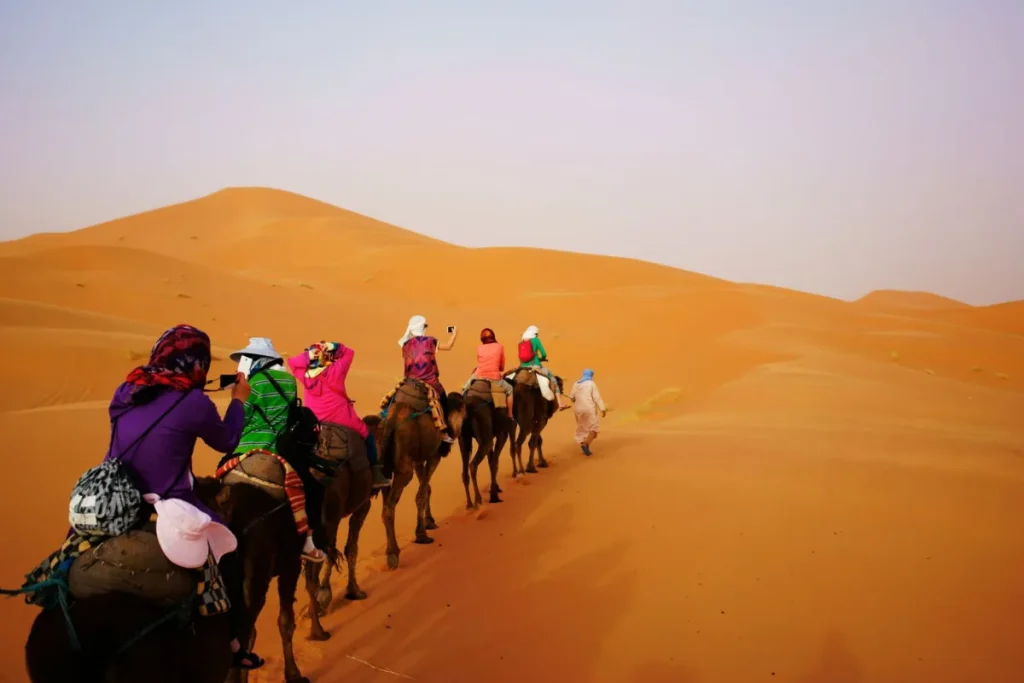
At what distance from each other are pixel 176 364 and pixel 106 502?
0.77 metres

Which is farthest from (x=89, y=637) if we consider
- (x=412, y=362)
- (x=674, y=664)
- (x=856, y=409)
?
(x=856, y=409)

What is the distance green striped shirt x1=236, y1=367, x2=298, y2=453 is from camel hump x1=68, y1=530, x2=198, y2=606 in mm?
2133

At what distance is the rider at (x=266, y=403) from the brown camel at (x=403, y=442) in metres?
2.74

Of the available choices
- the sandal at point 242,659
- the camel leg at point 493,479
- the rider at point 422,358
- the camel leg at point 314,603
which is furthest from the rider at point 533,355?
the sandal at point 242,659

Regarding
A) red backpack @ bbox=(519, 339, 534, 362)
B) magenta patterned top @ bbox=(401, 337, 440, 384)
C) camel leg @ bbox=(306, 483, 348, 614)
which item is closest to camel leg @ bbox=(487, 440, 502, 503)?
red backpack @ bbox=(519, 339, 534, 362)

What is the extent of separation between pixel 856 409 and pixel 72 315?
890 inches

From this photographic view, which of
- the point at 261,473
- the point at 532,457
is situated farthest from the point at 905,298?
the point at 261,473

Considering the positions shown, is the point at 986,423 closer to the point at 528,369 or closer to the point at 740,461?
the point at 740,461

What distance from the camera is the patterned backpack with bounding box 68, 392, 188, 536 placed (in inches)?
139

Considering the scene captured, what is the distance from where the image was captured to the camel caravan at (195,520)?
353 centimetres

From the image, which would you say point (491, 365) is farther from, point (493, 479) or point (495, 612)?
point (495, 612)

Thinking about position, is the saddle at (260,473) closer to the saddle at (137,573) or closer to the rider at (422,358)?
the saddle at (137,573)

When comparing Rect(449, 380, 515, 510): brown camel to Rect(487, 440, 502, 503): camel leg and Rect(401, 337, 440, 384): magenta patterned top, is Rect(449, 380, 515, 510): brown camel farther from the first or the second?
Rect(401, 337, 440, 384): magenta patterned top

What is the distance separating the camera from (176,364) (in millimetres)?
3924
